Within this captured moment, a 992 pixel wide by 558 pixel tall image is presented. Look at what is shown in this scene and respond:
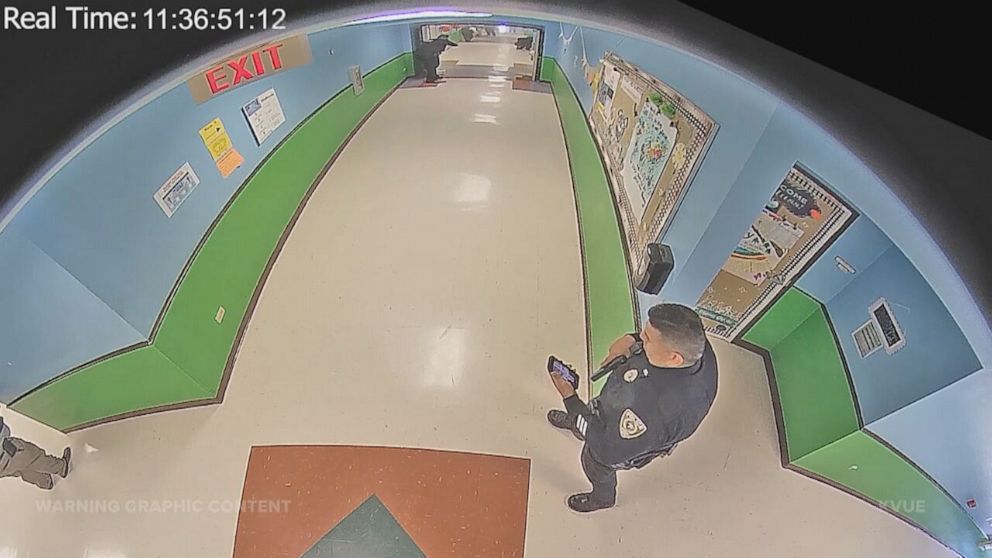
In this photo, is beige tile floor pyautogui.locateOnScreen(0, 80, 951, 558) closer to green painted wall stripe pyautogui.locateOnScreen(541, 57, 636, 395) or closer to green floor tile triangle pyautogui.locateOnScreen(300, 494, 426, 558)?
green painted wall stripe pyautogui.locateOnScreen(541, 57, 636, 395)

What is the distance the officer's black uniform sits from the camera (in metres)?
1.55

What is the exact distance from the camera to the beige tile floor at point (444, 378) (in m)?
1.65

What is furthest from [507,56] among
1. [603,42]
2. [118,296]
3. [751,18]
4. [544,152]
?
[751,18]

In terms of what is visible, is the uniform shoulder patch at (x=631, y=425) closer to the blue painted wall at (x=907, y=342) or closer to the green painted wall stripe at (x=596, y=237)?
the green painted wall stripe at (x=596, y=237)

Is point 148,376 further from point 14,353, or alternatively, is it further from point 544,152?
point 544,152

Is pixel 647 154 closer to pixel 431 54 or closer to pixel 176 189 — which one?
pixel 431 54

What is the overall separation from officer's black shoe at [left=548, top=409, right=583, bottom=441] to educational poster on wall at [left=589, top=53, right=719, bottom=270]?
38 centimetres

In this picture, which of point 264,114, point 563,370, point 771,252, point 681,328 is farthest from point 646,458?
point 264,114

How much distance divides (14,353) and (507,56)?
2.97 feet

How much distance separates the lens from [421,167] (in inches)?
74.1

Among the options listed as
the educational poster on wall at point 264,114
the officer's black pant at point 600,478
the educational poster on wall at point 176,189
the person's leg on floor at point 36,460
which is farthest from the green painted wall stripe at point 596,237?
the person's leg on floor at point 36,460

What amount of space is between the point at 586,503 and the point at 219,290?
0.90m

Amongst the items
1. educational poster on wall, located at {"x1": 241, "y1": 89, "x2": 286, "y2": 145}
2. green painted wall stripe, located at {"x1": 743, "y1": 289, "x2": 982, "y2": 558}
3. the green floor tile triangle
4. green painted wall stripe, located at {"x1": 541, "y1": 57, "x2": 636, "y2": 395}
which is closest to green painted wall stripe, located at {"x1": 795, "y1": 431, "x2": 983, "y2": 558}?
green painted wall stripe, located at {"x1": 743, "y1": 289, "x2": 982, "y2": 558}

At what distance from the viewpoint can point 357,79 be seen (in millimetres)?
1478
